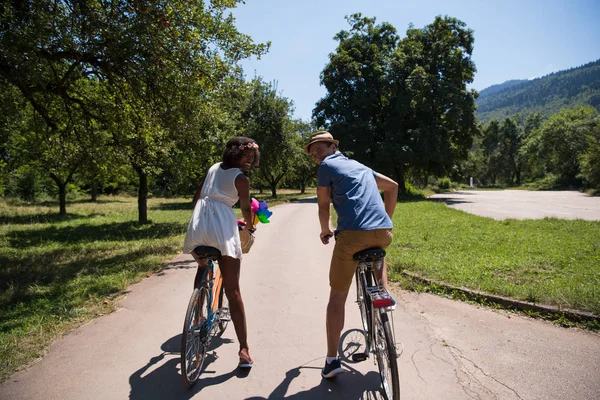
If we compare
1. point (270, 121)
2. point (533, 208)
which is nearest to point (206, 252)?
point (533, 208)

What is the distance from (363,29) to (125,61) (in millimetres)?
30321

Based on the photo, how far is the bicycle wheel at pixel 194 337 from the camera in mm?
2900

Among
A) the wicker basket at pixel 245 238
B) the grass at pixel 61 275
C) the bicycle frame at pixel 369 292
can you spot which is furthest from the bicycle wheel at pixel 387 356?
the grass at pixel 61 275

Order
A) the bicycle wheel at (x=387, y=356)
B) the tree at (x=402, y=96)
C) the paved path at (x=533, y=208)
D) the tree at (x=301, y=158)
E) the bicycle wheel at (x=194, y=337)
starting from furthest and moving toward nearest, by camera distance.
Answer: the tree at (x=301, y=158)
the tree at (x=402, y=96)
the paved path at (x=533, y=208)
the bicycle wheel at (x=194, y=337)
the bicycle wheel at (x=387, y=356)

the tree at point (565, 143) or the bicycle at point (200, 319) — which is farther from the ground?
the tree at point (565, 143)

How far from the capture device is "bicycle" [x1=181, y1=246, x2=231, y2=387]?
9.67 ft

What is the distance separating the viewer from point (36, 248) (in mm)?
10289

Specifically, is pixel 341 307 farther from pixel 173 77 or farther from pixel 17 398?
pixel 173 77

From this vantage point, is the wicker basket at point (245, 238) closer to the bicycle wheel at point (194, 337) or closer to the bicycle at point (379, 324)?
the bicycle wheel at point (194, 337)

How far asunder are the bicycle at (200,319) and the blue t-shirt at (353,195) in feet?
3.75

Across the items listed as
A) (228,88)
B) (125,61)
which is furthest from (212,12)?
(125,61)

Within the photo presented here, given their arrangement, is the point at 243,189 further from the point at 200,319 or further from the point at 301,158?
the point at 301,158

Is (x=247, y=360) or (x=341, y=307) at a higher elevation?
(x=341, y=307)

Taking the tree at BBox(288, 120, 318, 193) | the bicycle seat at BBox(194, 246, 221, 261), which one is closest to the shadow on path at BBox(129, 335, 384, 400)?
the bicycle seat at BBox(194, 246, 221, 261)
